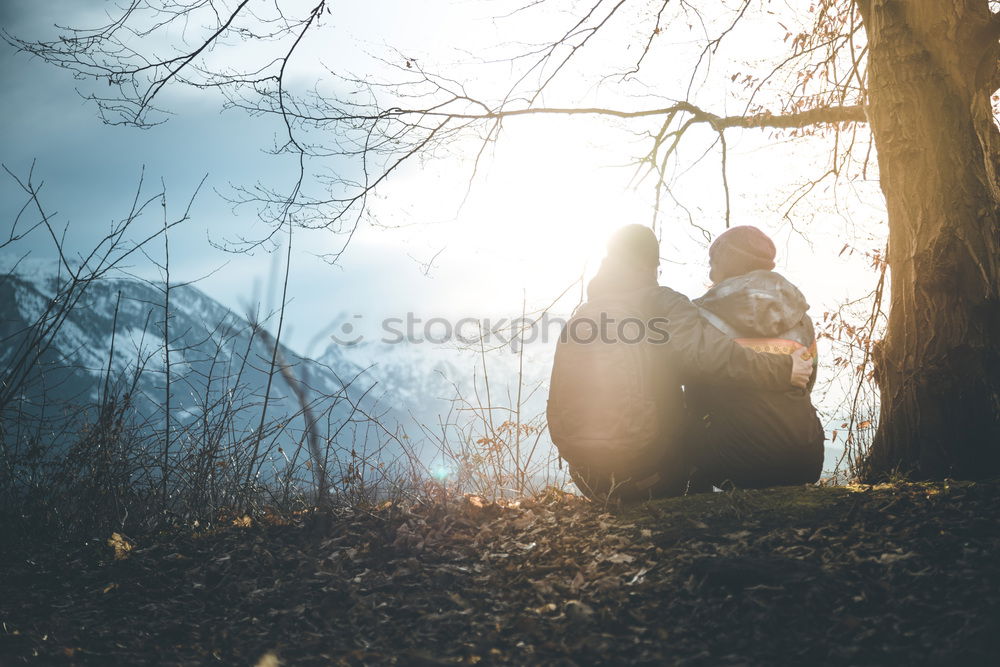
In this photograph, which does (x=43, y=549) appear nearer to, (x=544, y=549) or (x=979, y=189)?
(x=544, y=549)

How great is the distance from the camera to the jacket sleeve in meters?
3.24

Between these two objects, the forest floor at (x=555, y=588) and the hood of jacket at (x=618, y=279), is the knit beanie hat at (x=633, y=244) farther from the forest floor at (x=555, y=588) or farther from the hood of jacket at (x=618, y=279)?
the forest floor at (x=555, y=588)

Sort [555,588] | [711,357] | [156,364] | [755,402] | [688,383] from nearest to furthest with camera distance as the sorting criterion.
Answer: [555,588]
[711,357]
[755,402]
[688,383]
[156,364]

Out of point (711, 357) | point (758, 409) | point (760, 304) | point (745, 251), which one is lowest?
point (758, 409)

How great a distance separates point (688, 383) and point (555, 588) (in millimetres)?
Result: 1602

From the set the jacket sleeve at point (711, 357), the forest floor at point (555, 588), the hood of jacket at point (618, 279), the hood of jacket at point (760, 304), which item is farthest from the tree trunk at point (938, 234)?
the hood of jacket at point (618, 279)

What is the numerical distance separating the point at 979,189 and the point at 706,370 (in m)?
2.08

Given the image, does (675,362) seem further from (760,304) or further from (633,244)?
(633,244)

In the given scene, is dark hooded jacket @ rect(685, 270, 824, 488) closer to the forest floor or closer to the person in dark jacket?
the person in dark jacket

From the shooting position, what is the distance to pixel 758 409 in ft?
11.2

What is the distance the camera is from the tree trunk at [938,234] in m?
3.52

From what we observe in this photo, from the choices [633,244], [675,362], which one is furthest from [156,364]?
[675,362]

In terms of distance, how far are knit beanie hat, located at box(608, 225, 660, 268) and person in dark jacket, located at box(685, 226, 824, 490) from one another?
41cm

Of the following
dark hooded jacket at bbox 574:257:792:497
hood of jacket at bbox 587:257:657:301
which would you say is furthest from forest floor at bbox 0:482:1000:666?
hood of jacket at bbox 587:257:657:301
